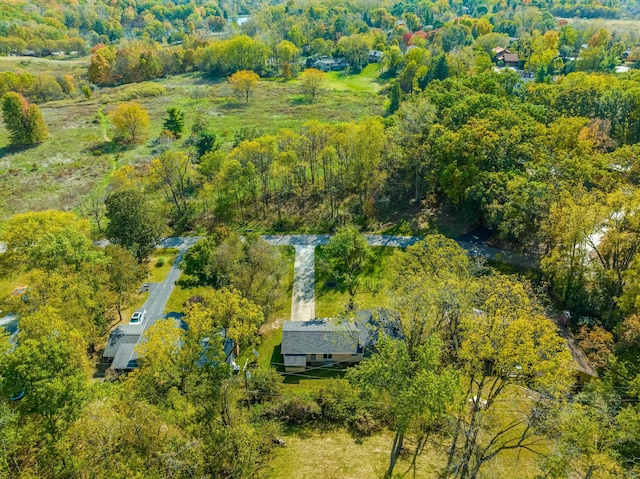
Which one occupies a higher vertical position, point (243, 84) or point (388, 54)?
point (388, 54)

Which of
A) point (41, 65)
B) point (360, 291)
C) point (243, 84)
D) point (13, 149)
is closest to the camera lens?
point (360, 291)

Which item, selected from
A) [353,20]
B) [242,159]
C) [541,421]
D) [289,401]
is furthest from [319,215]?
[353,20]

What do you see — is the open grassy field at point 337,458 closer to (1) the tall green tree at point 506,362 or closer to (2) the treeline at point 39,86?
(1) the tall green tree at point 506,362

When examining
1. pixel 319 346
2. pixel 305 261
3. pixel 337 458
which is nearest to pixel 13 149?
pixel 305 261

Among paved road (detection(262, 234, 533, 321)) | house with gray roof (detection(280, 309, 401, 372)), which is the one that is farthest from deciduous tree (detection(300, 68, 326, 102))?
house with gray roof (detection(280, 309, 401, 372))

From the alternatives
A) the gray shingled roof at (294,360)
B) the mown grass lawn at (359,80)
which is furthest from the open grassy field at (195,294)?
the mown grass lawn at (359,80)

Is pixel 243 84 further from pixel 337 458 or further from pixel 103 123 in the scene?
pixel 337 458
